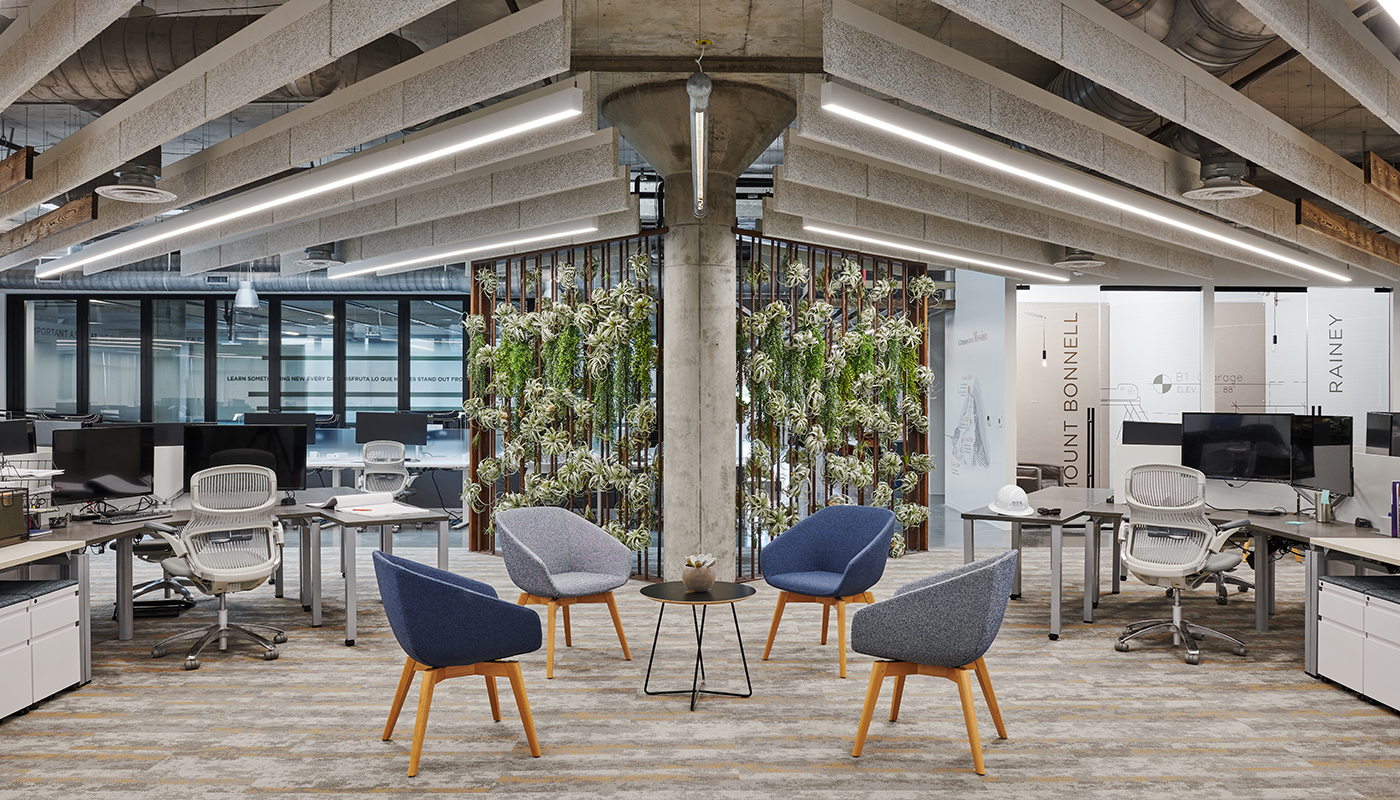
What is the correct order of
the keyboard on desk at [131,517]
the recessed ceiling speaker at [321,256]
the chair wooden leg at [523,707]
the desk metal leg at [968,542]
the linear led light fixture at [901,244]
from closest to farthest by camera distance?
the chair wooden leg at [523,707], the keyboard on desk at [131,517], the desk metal leg at [968,542], the linear led light fixture at [901,244], the recessed ceiling speaker at [321,256]

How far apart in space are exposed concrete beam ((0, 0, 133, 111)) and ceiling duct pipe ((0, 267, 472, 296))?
23.6 ft

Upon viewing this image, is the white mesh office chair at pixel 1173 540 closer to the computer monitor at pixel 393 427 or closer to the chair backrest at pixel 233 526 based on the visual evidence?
the chair backrest at pixel 233 526

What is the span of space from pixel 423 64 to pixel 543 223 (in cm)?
291

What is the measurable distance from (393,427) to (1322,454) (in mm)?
10068

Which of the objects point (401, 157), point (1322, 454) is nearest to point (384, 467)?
point (401, 157)

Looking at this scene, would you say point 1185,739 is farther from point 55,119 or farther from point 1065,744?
point 55,119

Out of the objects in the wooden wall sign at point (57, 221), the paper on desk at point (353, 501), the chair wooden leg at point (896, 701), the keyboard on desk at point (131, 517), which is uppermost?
the wooden wall sign at point (57, 221)

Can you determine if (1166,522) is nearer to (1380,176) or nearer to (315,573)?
(1380,176)

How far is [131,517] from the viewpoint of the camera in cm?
627

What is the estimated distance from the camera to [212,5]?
679 centimetres

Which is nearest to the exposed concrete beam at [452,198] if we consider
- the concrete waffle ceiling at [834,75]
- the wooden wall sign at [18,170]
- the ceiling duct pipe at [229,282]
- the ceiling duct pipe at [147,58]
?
the concrete waffle ceiling at [834,75]

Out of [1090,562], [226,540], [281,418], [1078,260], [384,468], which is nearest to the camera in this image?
[226,540]

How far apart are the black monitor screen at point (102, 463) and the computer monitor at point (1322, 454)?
8684mm

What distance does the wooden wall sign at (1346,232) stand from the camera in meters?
8.38
